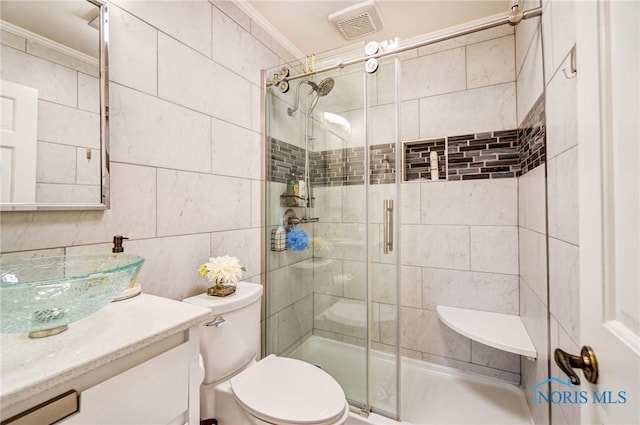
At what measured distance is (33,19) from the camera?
830 millimetres

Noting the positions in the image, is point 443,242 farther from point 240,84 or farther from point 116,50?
point 116,50

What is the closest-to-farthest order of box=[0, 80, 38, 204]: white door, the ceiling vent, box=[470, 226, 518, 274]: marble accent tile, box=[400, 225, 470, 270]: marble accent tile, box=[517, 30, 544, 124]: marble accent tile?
box=[0, 80, 38, 204]: white door
box=[517, 30, 544, 124]: marble accent tile
the ceiling vent
box=[470, 226, 518, 274]: marble accent tile
box=[400, 225, 470, 270]: marble accent tile

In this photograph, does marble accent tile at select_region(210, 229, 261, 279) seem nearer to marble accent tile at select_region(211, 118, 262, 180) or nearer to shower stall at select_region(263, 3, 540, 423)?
shower stall at select_region(263, 3, 540, 423)

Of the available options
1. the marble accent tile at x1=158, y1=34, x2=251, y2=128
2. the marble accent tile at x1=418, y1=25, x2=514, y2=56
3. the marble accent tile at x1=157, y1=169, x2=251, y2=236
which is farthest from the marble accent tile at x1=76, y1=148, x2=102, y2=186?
the marble accent tile at x1=418, y1=25, x2=514, y2=56

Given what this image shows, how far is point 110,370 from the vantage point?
0.56 meters

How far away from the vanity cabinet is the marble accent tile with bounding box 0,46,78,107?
71 centimetres

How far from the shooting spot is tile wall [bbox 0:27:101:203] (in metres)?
0.80

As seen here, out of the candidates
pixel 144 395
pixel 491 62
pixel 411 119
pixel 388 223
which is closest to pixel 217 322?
pixel 144 395

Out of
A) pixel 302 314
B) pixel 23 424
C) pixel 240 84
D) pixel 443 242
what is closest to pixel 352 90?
pixel 240 84

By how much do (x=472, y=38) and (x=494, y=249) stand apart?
1519 millimetres

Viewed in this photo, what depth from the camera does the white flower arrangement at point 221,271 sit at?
1.21m

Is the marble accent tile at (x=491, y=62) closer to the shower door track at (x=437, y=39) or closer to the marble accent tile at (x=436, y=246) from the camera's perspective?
the shower door track at (x=437, y=39)

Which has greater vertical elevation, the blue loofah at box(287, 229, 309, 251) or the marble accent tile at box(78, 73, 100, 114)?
the marble accent tile at box(78, 73, 100, 114)

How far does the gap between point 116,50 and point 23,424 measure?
1173mm
